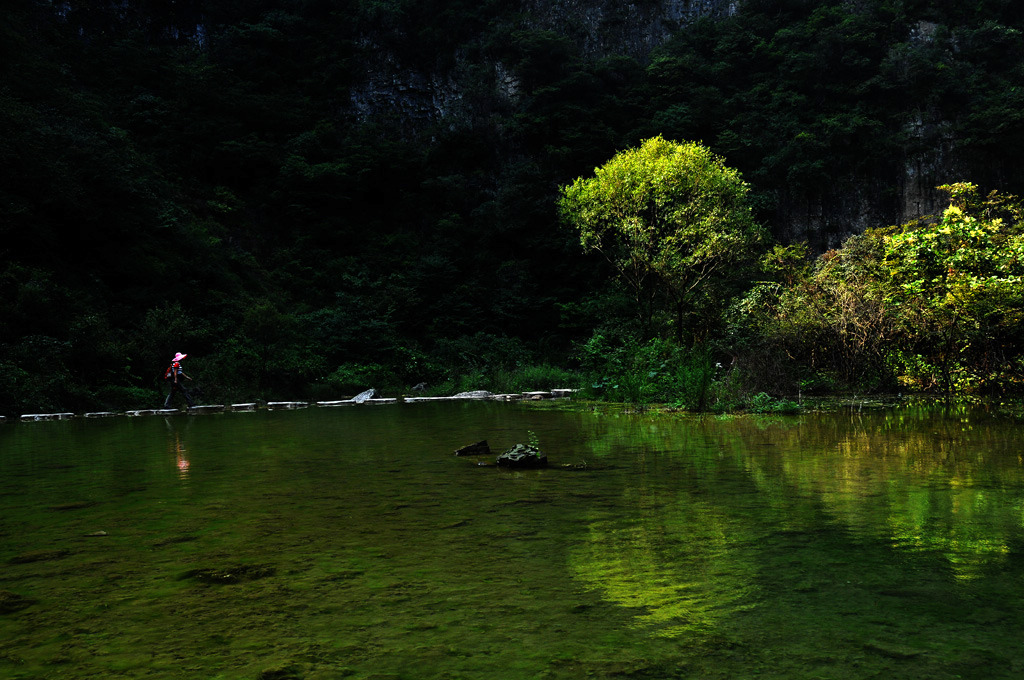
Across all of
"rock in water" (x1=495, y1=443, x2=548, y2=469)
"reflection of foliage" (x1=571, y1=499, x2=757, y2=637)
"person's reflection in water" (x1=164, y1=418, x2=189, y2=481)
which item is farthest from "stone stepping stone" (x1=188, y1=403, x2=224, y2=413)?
"reflection of foliage" (x1=571, y1=499, x2=757, y2=637)

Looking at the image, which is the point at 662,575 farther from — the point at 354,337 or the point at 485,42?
the point at 485,42

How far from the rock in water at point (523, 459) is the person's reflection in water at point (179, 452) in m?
2.98

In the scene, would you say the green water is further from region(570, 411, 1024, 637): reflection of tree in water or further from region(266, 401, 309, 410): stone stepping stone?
region(266, 401, 309, 410): stone stepping stone

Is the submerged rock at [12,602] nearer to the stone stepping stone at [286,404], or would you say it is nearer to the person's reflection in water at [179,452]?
the person's reflection in water at [179,452]

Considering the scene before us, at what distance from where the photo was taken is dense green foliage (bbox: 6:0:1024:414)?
23.0m

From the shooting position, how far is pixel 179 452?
871cm

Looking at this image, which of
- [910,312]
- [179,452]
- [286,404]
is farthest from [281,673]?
[286,404]

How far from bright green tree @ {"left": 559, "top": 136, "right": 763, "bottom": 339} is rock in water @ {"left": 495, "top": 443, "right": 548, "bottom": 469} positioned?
1326cm

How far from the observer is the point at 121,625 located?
9.21ft

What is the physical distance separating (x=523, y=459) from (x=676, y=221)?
15176 mm

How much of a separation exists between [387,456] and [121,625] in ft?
16.8

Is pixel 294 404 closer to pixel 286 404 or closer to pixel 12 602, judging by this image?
pixel 286 404

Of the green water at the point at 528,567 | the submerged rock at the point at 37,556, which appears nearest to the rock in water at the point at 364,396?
the green water at the point at 528,567

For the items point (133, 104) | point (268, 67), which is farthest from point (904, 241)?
point (268, 67)
